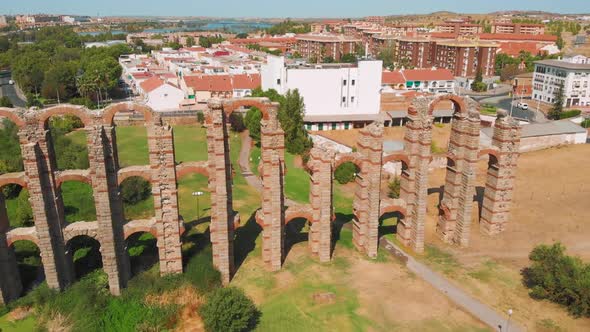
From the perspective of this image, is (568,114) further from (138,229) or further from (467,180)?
(138,229)

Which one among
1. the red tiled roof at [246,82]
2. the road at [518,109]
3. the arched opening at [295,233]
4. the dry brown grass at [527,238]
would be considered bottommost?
the road at [518,109]

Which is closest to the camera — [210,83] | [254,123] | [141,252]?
[141,252]

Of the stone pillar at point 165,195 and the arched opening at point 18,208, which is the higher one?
the stone pillar at point 165,195

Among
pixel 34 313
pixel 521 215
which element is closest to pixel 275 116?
pixel 34 313

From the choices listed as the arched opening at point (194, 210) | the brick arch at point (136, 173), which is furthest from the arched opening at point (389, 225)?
the brick arch at point (136, 173)

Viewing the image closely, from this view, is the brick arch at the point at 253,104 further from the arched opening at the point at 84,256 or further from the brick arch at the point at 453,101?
the arched opening at the point at 84,256

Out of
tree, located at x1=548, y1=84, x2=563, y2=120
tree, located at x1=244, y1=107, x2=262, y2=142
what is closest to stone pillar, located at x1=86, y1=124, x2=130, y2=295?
tree, located at x1=244, y1=107, x2=262, y2=142

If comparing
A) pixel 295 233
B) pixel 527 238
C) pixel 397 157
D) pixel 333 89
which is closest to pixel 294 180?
pixel 295 233
